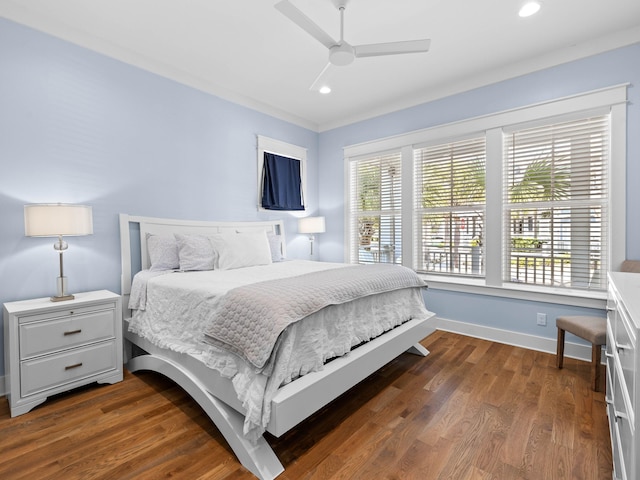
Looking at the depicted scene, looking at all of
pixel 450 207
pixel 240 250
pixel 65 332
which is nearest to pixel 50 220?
pixel 65 332

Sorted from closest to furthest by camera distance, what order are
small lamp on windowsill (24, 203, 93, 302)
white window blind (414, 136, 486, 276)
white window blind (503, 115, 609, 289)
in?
small lamp on windowsill (24, 203, 93, 302)
white window blind (503, 115, 609, 289)
white window blind (414, 136, 486, 276)

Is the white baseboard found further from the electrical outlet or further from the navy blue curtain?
the navy blue curtain

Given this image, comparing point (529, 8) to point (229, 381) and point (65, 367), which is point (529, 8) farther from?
point (65, 367)

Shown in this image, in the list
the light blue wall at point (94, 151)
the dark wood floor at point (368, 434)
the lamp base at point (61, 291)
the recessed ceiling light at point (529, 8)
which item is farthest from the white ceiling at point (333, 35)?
the dark wood floor at point (368, 434)

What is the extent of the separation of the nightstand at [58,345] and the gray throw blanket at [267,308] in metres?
1.15

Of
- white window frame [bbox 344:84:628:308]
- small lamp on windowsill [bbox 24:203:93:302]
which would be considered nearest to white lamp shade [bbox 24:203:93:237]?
small lamp on windowsill [bbox 24:203:93:302]

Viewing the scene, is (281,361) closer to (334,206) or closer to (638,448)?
(638,448)

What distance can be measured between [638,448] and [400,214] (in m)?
3.36

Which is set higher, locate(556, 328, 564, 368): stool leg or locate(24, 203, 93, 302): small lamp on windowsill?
locate(24, 203, 93, 302): small lamp on windowsill

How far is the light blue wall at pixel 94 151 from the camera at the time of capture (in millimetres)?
2320

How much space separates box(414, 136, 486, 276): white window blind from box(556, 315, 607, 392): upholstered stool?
1019mm

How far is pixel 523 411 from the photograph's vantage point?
2.01 meters

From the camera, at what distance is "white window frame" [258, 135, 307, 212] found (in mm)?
4082

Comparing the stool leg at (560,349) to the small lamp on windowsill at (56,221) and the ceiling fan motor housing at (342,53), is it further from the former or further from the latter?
the small lamp on windowsill at (56,221)
